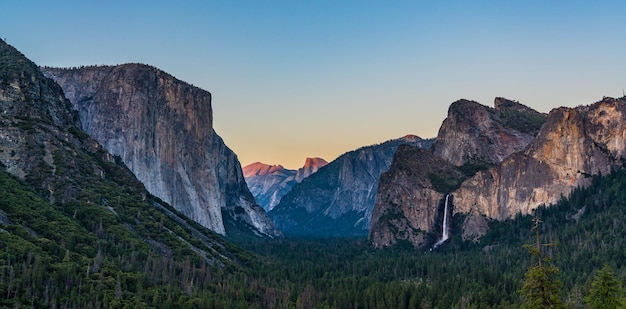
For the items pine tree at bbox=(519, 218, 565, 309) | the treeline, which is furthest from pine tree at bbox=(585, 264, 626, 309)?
pine tree at bbox=(519, 218, 565, 309)

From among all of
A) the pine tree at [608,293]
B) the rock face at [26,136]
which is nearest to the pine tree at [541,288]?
the pine tree at [608,293]

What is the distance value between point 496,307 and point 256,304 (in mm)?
47279

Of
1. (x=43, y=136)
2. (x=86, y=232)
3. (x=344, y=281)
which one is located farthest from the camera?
(x=43, y=136)

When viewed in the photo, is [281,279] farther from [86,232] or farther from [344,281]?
[86,232]

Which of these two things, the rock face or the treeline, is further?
the rock face

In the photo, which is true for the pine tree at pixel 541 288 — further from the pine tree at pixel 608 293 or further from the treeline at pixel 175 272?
the treeline at pixel 175 272

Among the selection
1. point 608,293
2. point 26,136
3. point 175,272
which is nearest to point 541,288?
point 608,293

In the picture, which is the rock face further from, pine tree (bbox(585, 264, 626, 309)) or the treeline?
pine tree (bbox(585, 264, 626, 309))

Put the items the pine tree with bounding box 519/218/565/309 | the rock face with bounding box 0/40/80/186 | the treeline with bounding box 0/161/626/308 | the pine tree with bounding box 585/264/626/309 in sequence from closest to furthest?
the pine tree with bounding box 519/218/565/309
the pine tree with bounding box 585/264/626/309
the treeline with bounding box 0/161/626/308
the rock face with bounding box 0/40/80/186

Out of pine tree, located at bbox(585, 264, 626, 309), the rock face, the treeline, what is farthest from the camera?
the rock face

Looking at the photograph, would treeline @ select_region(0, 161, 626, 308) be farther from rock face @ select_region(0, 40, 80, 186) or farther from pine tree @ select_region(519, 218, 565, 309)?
pine tree @ select_region(519, 218, 565, 309)

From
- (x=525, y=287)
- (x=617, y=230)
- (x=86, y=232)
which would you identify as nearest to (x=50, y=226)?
(x=86, y=232)

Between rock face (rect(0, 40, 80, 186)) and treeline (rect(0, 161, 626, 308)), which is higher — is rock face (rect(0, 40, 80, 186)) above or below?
above

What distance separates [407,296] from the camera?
144m
